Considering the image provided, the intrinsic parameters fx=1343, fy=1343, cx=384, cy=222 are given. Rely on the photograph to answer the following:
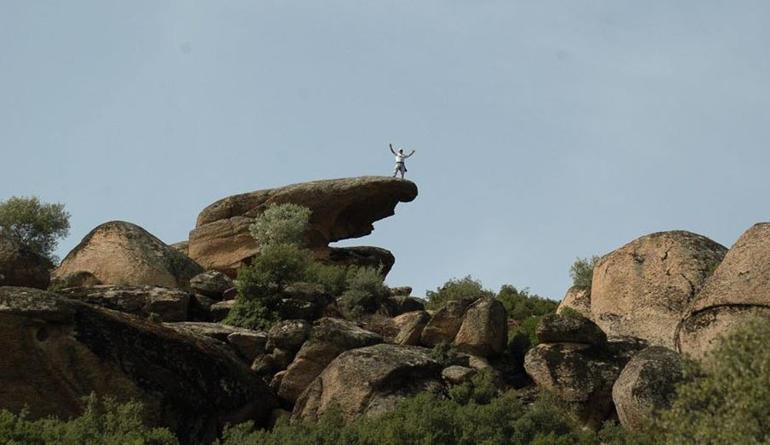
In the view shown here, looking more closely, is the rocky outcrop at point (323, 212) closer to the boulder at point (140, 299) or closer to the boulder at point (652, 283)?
the boulder at point (140, 299)

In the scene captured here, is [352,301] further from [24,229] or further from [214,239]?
[24,229]

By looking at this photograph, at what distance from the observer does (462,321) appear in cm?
3688

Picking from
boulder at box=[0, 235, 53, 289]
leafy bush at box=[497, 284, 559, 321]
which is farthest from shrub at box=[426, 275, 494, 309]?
boulder at box=[0, 235, 53, 289]

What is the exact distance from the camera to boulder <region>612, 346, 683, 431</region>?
3095cm

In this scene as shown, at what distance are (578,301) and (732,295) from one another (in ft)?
37.5

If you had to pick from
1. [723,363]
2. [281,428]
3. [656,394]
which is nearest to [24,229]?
[281,428]

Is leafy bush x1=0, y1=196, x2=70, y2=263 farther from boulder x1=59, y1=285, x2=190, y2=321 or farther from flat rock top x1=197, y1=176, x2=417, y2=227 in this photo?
boulder x1=59, y1=285, x2=190, y2=321

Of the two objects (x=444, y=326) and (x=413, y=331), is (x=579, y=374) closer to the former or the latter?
(x=444, y=326)

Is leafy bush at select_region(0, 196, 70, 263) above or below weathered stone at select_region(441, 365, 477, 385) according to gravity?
above

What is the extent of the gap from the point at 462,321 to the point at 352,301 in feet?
26.9

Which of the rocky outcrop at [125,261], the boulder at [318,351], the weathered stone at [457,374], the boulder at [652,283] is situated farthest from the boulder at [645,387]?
the rocky outcrop at [125,261]

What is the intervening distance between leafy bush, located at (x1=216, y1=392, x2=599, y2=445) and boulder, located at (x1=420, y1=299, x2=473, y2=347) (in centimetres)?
556

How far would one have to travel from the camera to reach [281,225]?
181ft

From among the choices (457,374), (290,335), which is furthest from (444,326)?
(290,335)
